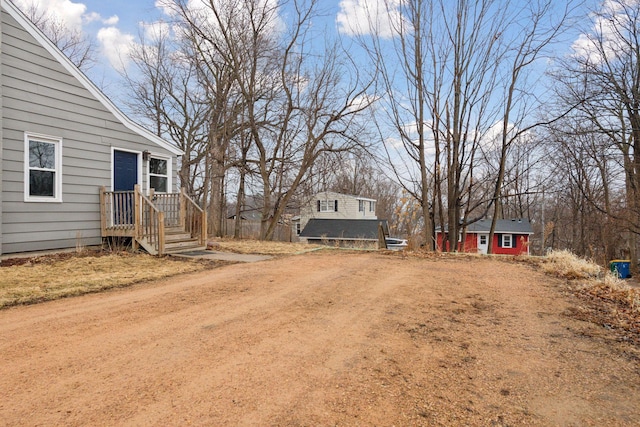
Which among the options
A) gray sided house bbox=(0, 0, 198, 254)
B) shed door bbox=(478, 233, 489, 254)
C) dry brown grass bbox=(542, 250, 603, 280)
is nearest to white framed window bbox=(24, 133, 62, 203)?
gray sided house bbox=(0, 0, 198, 254)

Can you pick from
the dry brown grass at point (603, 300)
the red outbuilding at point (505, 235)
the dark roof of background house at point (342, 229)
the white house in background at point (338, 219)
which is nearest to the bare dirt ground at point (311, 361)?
the dry brown grass at point (603, 300)

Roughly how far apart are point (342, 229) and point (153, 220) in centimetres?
2308

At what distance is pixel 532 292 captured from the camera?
18.0 feet

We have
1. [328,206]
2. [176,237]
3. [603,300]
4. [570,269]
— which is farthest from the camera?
[328,206]

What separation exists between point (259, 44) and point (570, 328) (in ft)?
56.2

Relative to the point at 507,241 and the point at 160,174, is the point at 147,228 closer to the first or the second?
the point at 160,174

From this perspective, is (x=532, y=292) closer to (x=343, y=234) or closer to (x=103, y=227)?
(x=103, y=227)

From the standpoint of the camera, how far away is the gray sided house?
24.3 ft

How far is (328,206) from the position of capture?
35.7 meters

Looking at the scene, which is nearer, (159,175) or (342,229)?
(159,175)

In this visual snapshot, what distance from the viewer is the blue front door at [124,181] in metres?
9.03

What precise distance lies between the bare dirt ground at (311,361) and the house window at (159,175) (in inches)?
241

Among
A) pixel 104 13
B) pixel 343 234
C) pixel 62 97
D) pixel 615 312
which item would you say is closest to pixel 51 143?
pixel 62 97

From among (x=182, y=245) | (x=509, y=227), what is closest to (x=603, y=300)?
(x=182, y=245)
